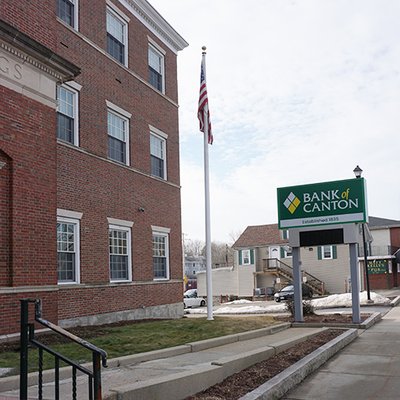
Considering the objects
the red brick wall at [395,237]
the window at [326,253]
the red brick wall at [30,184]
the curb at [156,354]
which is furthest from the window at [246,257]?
the red brick wall at [30,184]

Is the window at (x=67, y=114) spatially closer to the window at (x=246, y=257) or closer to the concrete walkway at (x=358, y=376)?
the concrete walkway at (x=358, y=376)

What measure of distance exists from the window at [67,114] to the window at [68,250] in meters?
2.51

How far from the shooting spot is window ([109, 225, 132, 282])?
17.3 metres

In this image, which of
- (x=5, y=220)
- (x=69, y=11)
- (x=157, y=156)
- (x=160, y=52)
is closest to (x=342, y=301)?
(x=157, y=156)

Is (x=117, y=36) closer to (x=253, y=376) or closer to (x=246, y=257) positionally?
(x=253, y=376)

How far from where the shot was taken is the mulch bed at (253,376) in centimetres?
686

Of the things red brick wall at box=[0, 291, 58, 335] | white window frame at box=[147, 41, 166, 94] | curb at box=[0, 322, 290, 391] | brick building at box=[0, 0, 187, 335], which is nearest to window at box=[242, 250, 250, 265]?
brick building at box=[0, 0, 187, 335]

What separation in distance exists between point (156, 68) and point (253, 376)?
16046mm

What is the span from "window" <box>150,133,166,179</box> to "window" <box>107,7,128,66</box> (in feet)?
10.7

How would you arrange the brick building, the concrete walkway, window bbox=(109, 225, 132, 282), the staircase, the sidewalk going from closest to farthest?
1. the sidewalk
2. the concrete walkway
3. the brick building
4. window bbox=(109, 225, 132, 282)
5. the staircase

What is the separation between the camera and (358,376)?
882cm

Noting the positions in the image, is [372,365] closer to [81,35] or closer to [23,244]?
[23,244]

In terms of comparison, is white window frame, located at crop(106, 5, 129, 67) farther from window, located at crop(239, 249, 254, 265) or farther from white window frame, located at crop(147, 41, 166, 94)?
window, located at crop(239, 249, 254, 265)

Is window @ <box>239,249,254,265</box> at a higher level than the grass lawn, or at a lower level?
higher
